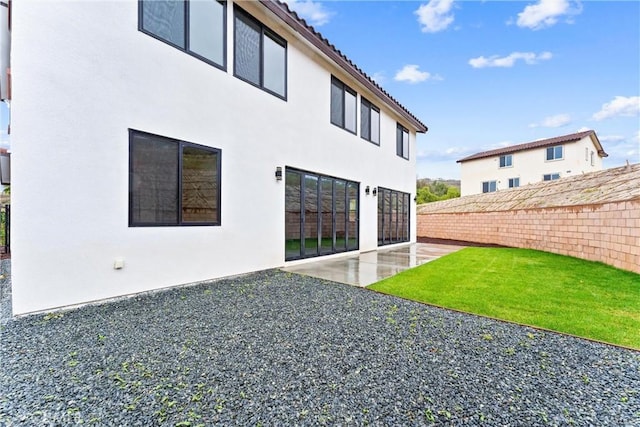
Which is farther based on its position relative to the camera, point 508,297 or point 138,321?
point 508,297

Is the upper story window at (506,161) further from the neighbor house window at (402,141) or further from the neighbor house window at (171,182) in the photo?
the neighbor house window at (171,182)

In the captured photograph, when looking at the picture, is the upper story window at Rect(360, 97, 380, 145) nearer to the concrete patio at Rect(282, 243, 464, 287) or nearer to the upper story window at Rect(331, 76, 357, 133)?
the upper story window at Rect(331, 76, 357, 133)

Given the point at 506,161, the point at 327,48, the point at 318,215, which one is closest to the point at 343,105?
the point at 327,48

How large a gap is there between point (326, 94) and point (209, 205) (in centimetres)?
584

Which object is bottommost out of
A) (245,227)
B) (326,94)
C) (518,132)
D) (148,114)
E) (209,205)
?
(245,227)

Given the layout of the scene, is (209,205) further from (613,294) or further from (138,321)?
(613,294)

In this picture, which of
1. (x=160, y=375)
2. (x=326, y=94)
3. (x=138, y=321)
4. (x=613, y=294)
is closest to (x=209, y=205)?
(x=138, y=321)

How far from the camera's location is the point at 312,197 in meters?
9.37

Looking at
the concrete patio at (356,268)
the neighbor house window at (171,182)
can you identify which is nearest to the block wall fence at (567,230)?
the concrete patio at (356,268)

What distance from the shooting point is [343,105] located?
36.2 feet

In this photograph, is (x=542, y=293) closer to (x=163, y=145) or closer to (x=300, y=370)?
(x=300, y=370)

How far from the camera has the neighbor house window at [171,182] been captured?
17.6ft

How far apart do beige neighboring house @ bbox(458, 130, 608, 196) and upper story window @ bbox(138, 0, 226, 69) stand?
1315 inches

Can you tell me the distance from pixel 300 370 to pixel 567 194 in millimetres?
14165
